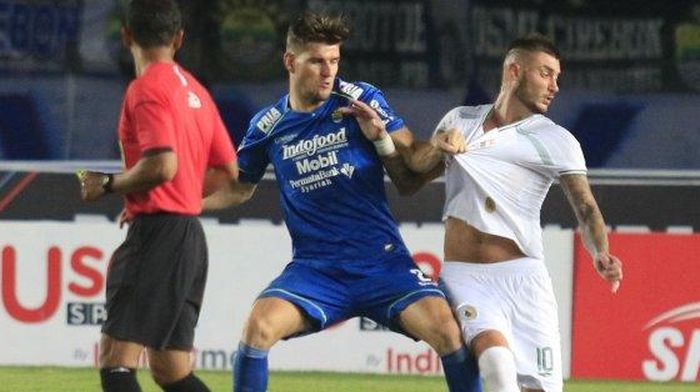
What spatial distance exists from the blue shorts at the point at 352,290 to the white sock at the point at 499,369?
1.31 ft

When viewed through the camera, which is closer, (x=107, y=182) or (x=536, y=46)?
(x=107, y=182)

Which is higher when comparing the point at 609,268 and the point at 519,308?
the point at 609,268

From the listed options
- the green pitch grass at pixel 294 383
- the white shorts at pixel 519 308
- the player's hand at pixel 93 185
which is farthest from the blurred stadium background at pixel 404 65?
the player's hand at pixel 93 185

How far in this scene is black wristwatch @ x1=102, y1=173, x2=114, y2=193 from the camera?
6973mm

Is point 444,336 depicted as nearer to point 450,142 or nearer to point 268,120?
Answer: point 450,142

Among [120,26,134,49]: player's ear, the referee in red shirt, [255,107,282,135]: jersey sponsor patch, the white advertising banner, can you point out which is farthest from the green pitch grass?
[120,26,134,49]: player's ear

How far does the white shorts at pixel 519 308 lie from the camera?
7.76 m

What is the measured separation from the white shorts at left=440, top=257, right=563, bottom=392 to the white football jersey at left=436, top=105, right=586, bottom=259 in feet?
0.44

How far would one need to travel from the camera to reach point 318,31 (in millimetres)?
7938

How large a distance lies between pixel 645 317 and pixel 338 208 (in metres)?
4.77

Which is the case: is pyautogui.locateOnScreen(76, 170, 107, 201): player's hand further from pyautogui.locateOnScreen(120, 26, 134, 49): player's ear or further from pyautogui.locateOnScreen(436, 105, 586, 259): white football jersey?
pyautogui.locateOnScreen(436, 105, 586, 259): white football jersey

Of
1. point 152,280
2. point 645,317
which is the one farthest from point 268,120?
point 645,317

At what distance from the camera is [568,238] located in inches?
488

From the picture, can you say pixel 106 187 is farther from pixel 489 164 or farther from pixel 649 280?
pixel 649 280
